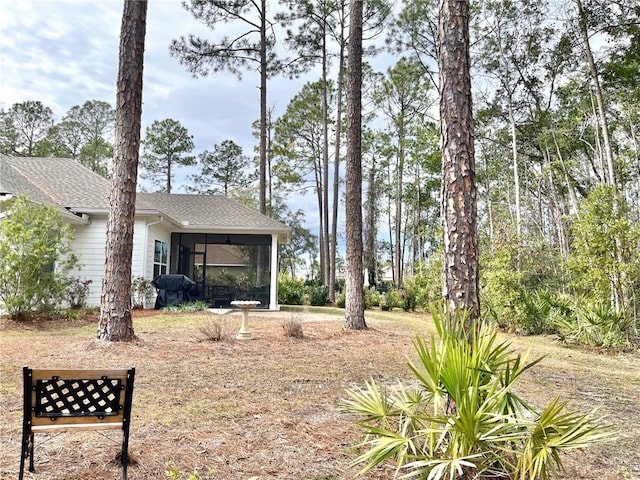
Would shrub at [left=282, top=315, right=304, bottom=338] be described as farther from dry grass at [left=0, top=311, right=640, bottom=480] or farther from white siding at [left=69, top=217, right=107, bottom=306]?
white siding at [left=69, top=217, right=107, bottom=306]

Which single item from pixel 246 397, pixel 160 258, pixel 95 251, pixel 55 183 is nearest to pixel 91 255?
pixel 95 251

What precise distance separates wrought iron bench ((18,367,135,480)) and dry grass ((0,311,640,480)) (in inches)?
12.1

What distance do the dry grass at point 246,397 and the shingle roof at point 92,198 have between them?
4.49 meters

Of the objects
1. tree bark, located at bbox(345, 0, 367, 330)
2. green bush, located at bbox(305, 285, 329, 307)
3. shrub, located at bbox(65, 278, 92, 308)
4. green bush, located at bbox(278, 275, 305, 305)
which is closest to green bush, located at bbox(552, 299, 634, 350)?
tree bark, located at bbox(345, 0, 367, 330)

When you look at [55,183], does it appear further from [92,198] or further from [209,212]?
[209,212]

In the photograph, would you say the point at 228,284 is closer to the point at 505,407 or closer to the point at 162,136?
the point at 505,407

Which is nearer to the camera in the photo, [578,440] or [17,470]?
[578,440]

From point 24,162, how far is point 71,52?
657 centimetres

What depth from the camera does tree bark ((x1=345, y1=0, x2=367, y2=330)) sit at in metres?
9.02

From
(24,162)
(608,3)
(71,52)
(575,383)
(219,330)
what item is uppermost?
(608,3)

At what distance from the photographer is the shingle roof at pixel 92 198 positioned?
1134 centimetres

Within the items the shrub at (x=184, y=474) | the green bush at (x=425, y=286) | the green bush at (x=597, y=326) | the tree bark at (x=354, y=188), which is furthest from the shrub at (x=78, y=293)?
the green bush at (x=597, y=326)

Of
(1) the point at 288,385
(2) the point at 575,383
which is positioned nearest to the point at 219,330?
(1) the point at 288,385

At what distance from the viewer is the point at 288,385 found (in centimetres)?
462
